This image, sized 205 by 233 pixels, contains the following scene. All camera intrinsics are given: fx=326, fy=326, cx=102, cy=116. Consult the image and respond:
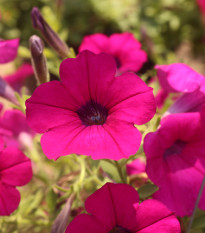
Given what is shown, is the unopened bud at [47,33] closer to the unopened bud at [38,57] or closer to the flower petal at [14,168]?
the unopened bud at [38,57]

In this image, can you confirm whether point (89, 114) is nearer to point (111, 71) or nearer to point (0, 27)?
point (111, 71)

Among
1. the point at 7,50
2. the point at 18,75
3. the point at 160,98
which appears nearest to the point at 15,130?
the point at 18,75

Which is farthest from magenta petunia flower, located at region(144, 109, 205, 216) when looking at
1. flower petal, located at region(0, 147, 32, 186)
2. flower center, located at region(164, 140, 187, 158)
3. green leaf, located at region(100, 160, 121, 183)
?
flower petal, located at region(0, 147, 32, 186)

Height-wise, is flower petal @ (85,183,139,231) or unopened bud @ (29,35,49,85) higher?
unopened bud @ (29,35,49,85)

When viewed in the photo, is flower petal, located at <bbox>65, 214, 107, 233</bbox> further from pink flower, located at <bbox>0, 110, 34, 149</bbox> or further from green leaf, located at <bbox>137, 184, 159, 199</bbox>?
pink flower, located at <bbox>0, 110, 34, 149</bbox>

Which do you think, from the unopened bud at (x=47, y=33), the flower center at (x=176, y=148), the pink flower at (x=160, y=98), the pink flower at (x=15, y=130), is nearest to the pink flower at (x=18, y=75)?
the pink flower at (x=15, y=130)

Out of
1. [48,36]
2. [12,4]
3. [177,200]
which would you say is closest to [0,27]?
[12,4]
